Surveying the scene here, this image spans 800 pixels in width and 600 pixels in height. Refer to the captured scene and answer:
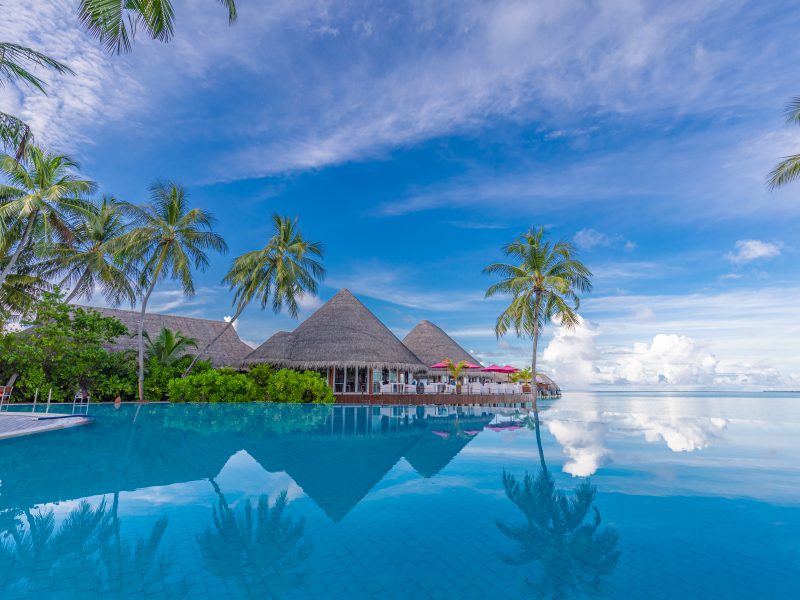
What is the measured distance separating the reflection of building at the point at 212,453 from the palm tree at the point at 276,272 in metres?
7.94

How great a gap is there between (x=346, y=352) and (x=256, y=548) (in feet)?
56.8

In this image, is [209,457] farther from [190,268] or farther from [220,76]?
[190,268]

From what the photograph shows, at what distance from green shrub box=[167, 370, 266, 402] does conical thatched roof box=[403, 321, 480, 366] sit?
41.2ft

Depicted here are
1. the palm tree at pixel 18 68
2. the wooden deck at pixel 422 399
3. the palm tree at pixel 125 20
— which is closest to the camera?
the palm tree at pixel 125 20

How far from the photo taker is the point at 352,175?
2147 centimetres

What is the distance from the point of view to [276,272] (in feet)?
66.1

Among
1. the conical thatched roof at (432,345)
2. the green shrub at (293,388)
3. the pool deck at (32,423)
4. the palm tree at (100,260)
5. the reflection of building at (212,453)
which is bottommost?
the reflection of building at (212,453)

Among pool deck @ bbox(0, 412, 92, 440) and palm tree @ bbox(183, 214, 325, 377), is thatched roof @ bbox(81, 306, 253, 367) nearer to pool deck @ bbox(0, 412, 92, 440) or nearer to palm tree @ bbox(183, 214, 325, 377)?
palm tree @ bbox(183, 214, 325, 377)

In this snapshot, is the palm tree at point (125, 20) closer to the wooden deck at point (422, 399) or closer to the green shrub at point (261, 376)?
the green shrub at point (261, 376)

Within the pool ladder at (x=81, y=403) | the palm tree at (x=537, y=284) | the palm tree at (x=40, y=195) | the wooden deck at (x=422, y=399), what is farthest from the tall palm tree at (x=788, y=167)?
the pool ladder at (x=81, y=403)

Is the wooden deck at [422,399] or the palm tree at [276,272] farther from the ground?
the palm tree at [276,272]

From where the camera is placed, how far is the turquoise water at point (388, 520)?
10.3 feet

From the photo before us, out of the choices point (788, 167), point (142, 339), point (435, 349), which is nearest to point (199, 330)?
point (142, 339)

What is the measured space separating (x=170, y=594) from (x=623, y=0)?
14.0 metres
